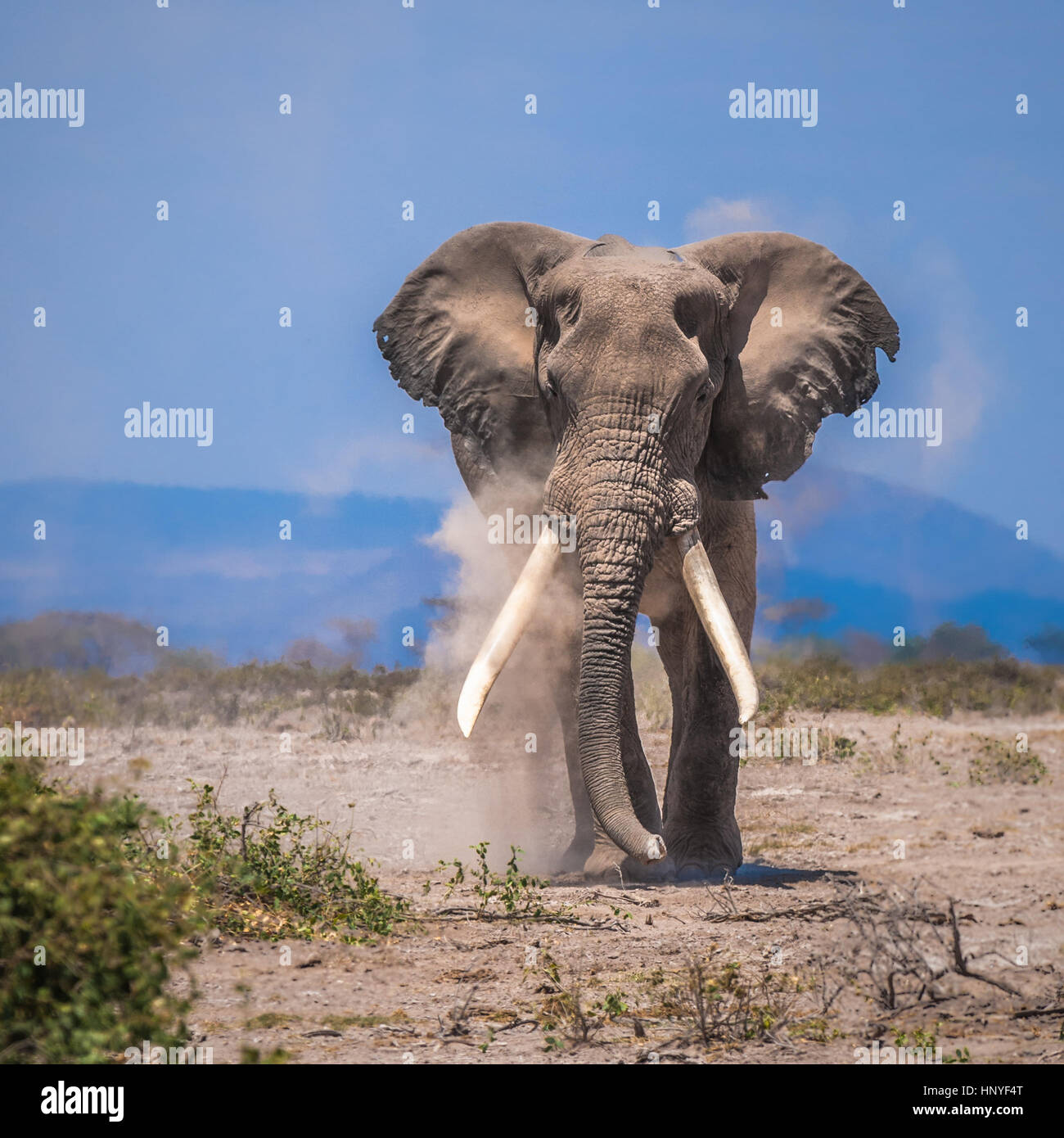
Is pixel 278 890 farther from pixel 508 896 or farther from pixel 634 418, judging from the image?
pixel 634 418

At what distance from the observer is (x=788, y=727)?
55.5ft

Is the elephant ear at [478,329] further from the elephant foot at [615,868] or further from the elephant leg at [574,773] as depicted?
the elephant foot at [615,868]

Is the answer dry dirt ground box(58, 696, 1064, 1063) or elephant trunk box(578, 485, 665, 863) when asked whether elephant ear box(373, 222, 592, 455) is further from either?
dry dirt ground box(58, 696, 1064, 1063)

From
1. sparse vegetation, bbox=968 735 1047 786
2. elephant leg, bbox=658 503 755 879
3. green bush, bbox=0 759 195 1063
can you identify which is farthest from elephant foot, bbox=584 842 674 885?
sparse vegetation, bbox=968 735 1047 786

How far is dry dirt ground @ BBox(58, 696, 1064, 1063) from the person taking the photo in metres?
5.60

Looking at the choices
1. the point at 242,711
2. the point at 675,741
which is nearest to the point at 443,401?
the point at 675,741

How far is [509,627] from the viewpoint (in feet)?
28.8

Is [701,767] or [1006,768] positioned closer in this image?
[701,767]

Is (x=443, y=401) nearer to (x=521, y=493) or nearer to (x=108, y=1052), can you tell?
(x=521, y=493)

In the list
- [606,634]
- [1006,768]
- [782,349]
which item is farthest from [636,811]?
[1006,768]

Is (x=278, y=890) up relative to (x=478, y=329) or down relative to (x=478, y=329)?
down

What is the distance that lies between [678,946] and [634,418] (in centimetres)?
314

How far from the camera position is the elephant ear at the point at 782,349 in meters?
10.0

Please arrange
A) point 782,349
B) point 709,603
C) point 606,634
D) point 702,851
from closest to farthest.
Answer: point 606,634
point 709,603
point 702,851
point 782,349
